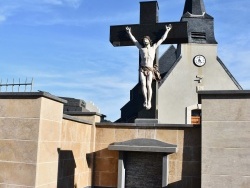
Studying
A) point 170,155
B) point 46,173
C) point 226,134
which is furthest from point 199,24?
point 46,173

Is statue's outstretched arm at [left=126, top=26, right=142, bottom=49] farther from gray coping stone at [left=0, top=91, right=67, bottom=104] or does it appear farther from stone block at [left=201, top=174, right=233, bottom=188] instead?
stone block at [left=201, top=174, right=233, bottom=188]

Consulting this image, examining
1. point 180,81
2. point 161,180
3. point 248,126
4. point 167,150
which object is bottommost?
point 161,180

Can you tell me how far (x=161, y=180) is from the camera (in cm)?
740

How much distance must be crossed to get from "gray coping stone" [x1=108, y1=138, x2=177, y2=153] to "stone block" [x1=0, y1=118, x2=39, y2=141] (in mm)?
2541

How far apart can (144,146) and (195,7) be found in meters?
20.1

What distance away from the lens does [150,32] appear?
8586 millimetres

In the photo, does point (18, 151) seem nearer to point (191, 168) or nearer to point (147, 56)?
point (191, 168)

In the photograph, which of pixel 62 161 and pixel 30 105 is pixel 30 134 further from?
pixel 62 161

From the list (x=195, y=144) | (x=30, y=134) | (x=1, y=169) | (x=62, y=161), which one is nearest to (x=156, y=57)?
(x=195, y=144)

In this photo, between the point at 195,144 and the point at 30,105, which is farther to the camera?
the point at 195,144

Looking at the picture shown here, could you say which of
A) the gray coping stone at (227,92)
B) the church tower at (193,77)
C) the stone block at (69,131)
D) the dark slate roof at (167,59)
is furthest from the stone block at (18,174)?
the dark slate roof at (167,59)

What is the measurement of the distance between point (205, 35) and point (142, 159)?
17671mm

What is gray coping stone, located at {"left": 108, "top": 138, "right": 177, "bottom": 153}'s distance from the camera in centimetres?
723

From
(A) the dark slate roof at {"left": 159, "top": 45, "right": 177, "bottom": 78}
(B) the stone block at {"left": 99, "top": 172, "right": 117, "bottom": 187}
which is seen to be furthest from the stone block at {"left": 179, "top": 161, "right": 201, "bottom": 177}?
(A) the dark slate roof at {"left": 159, "top": 45, "right": 177, "bottom": 78}
